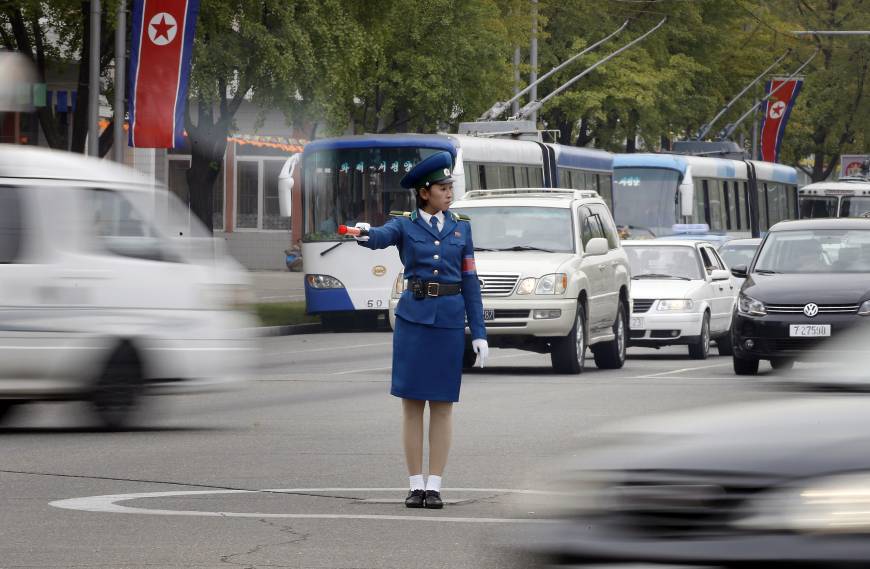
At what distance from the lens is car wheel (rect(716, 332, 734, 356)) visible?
26.2m

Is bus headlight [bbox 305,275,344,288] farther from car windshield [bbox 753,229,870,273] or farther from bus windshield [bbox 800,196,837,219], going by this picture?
bus windshield [bbox 800,196,837,219]

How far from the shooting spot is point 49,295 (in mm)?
13406

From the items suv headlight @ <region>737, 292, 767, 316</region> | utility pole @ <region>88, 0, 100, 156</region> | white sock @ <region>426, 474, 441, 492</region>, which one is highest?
utility pole @ <region>88, 0, 100, 156</region>

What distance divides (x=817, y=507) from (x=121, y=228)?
970 centimetres

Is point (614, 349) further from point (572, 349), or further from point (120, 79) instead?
point (120, 79)

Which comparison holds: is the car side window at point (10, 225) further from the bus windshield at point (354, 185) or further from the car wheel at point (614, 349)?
the bus windshield at point (354, 185)

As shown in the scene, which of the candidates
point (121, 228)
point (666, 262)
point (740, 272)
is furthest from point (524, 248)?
point (121, 228)

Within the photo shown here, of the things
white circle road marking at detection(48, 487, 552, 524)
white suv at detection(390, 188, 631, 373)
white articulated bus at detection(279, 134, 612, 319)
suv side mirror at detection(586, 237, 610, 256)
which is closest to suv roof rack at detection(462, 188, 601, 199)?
white suv at detection(390, 188, 631, 373)

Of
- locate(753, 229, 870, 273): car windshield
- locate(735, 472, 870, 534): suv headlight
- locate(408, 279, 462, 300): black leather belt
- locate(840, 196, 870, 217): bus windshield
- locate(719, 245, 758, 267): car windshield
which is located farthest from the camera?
locate(840, 196, 870, 217): bus windshield

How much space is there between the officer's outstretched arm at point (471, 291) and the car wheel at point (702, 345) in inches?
579

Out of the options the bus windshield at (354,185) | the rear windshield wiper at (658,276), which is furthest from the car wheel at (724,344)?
the bus windshield at (354,185)

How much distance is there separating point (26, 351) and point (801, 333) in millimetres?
8745

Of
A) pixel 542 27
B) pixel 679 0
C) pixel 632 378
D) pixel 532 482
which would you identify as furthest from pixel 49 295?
pixel 679 0

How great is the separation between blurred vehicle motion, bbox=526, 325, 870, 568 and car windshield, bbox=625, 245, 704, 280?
20.3 metres
